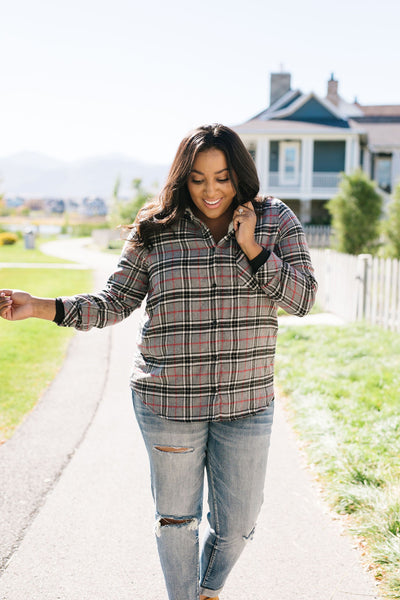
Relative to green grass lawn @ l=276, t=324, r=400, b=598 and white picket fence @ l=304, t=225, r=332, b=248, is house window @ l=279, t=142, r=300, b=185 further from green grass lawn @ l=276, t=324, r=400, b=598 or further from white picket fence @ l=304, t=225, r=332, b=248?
green grass lawn @ l=276, t=324, r=400, b=598

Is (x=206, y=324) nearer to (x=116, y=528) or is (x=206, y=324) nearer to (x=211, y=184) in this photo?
(x=211, y=184)

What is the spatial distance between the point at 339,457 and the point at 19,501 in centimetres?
200

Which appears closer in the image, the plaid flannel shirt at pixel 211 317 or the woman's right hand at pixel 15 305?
the plaid flannel shirt at pixel 211 317

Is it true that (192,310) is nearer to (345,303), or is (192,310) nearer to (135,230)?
(135,230)

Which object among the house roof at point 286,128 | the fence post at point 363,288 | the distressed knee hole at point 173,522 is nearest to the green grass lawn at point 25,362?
the distressed knee hole at point 173,522

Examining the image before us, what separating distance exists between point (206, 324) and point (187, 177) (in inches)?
21.0

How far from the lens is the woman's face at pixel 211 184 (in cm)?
240

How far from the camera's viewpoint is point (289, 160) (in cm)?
3083

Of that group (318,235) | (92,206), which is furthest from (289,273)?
(92,206)

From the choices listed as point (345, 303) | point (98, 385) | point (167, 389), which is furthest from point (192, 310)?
point (345, 303)

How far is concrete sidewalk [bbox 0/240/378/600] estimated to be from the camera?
2986mm

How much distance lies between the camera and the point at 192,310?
238cm

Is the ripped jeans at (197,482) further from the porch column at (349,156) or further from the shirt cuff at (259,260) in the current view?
the porch column at (349,156)

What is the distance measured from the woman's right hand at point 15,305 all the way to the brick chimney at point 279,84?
3305 cm
